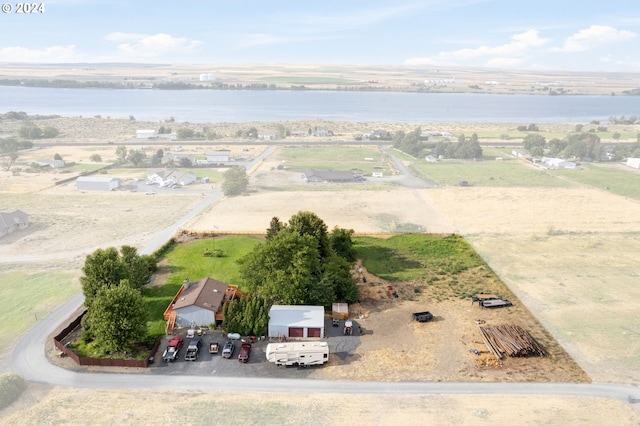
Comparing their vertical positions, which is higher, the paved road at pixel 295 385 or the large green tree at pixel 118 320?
the large green tree at pixel 118 320

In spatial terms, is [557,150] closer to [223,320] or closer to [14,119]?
[223,320]

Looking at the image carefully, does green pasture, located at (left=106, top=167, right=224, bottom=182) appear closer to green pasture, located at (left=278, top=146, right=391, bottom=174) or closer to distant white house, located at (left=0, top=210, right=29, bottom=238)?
green pasture, located at (left=278, top=146, right=391, bottom=174)

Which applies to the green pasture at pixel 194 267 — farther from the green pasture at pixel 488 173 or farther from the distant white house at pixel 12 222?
the green pasture at pixel 488 173

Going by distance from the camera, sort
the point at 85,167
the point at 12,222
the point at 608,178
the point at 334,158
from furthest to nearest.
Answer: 1. the point at 334,158
2. the point at 85,167
3. the point at 608,178
4. the point at 12,222

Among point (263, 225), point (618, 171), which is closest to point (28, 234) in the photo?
point (263, 225)

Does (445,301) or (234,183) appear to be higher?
(234,183)

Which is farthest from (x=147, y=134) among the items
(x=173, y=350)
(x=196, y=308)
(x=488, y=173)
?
(x=173, y=350)

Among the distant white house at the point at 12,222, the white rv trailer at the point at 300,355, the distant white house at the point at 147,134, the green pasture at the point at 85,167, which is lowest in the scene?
the white rv trailer at the point at 300,355

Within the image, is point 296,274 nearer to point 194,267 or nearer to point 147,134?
point 194,267

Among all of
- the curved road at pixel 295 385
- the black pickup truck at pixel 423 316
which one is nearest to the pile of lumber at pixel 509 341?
the curved road at pixel 295 385
